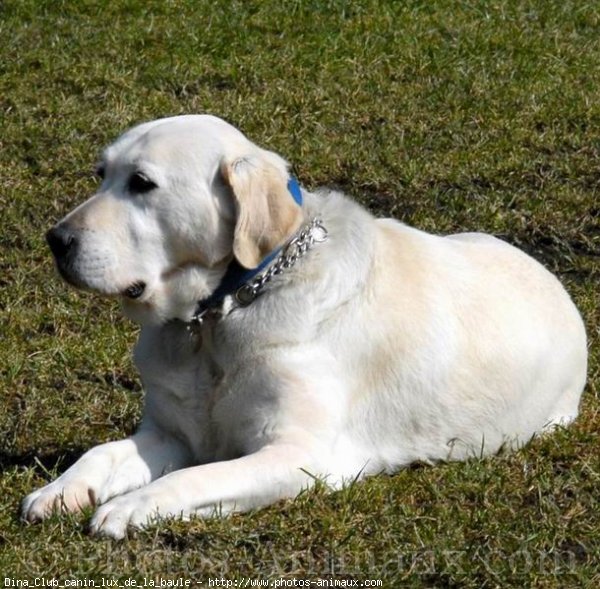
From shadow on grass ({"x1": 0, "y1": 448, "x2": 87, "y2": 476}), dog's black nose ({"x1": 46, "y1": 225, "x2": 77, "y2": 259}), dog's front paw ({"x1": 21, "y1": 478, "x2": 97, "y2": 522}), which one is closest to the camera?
dog's front paw ({"x1": 21, "y1": 478, "x2": 97, "y2": 522})

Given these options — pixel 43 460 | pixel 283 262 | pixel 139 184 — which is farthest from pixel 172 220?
pixel 43 460

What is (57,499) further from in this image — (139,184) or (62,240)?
(139,184)

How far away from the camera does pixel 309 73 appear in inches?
379

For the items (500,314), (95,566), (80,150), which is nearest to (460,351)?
(500,314)

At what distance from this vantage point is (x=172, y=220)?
479 cm

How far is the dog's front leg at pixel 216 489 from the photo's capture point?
175 inches

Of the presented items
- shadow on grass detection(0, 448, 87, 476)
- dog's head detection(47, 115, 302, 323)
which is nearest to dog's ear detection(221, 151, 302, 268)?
dog's head detection(47, 115, 302, 323)

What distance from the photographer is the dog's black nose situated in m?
4.71

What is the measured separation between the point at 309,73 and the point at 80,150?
180 cm

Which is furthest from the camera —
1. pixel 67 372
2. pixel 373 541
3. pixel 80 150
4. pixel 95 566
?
pixel 80 150

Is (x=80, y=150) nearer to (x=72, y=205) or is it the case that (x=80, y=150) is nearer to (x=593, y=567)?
(x=72, y=205)

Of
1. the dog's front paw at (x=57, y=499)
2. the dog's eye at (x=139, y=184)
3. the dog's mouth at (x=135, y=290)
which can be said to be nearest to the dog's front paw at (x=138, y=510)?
the dog's front paw at (x=57, y=499)

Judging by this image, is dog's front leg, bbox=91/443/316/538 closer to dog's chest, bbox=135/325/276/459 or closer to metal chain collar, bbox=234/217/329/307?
dog's chest, bbox=135/325/276/459

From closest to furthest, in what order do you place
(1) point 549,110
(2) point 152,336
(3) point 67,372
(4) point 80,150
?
(2) point 152,336
(3) point 67,372
(4) point 80,150
(1) point 549,110
